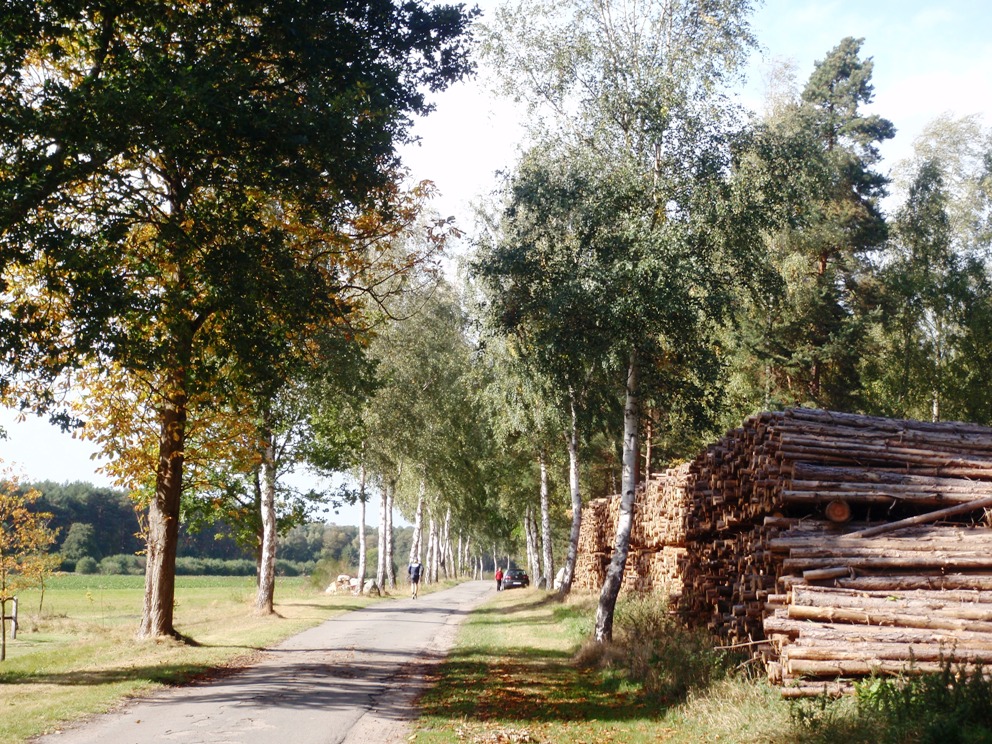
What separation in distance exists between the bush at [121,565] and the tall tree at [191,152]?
92.3m

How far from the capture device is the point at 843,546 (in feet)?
35.1

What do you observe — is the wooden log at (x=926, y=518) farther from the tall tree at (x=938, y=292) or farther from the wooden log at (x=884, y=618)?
the tall tree at (x=938, y=292)

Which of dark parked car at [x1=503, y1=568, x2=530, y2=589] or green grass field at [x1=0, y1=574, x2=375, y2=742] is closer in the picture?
green grass field at [x1=0, y1=574, x2=375, y2=742]

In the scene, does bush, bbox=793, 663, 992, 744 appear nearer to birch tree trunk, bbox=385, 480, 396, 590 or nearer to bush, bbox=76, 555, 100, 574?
birch tree trunk, bbox=385, 480, 396, 590

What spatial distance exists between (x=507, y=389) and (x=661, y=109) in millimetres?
11652

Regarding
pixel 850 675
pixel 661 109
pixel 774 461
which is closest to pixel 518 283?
pixel 661 109

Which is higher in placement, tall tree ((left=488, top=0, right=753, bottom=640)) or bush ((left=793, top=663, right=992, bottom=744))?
tall tree ((left=488, top=0, right=753, bottom=640))

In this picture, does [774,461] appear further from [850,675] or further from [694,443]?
[694,443]

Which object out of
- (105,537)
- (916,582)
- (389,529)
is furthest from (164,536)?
(105,537)

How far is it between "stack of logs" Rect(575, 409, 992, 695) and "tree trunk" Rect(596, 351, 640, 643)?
130 centimetres

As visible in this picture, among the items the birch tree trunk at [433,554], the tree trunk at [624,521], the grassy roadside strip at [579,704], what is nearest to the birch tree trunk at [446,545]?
the birch tree trunk at [433,554]

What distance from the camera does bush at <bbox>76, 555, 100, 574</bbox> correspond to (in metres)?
94.3

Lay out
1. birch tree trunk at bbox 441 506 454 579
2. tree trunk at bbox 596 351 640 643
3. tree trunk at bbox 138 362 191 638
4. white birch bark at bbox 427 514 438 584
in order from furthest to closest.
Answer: white birch bark at bbox 427 514 438 584 < birch tree trunk at bbox 441 506 454 579 < tree trunk at bbox 138 362 191 638 < tree trunk at bbox 596 351 640 643

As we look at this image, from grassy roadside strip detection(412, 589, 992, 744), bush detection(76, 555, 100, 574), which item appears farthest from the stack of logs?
bush detection(76, 555, 100, 574)
